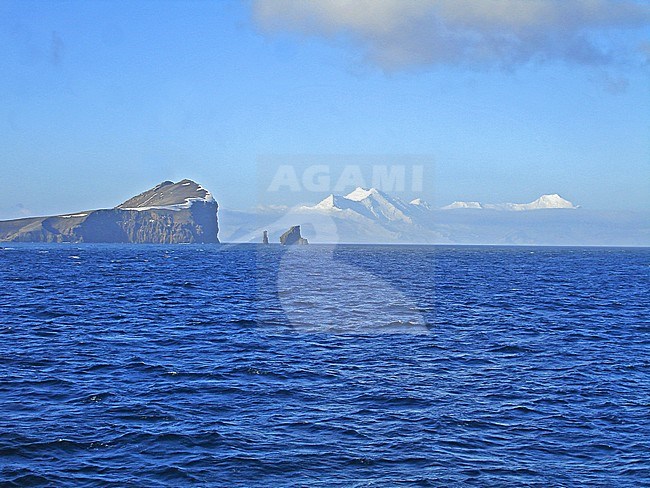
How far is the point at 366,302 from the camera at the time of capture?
2317 inches

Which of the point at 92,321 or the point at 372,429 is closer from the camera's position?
the point at 372,429

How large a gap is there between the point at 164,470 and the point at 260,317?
98.6ft

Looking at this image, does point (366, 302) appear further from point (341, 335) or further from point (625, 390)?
point (625, 390)

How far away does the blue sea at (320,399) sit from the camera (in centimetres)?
1741

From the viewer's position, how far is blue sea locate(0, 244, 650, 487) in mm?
17406

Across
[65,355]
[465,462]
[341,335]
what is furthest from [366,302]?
[465,462]

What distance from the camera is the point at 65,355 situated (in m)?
30.9

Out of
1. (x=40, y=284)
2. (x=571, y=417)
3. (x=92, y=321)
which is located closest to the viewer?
(x=571, y=417)

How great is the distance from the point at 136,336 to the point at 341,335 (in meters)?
11.4

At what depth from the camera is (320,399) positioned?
24.1m

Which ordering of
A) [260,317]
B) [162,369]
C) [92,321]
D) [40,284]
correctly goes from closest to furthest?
[162,369]
[92,321]
[260,317]
[40,284]

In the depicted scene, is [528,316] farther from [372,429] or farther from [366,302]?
[372,429]

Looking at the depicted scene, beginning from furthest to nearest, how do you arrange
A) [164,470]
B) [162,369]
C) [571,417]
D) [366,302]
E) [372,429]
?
[366,302]
[162,369]
[571,417]
[372,429]
[164,470]

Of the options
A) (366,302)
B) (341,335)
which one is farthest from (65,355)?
(366,302)
